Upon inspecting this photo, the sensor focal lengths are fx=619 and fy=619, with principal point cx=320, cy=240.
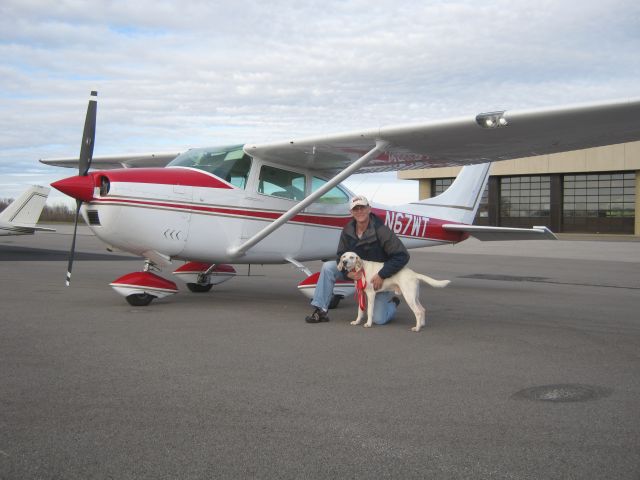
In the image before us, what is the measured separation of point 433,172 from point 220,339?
124ft

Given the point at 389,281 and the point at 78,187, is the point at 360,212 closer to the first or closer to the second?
the point at 389,281

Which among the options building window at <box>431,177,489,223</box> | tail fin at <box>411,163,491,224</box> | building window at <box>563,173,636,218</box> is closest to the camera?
tail fin at <box>411,163,491,224</box>

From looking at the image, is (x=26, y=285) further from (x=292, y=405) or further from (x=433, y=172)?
(x=433, y=172)

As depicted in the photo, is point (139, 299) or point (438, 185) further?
point (438, 185)

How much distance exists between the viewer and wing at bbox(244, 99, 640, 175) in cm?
680

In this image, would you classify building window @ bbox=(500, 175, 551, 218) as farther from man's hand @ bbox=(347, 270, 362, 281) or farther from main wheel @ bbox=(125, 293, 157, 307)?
main wheel @ bbox=(125, 293, 157, 307)

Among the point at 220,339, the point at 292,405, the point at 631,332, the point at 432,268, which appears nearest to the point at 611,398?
the point at 292,405

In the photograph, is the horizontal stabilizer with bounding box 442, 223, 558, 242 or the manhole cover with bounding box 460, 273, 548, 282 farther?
the manhole cover with bounding box 460, 273, 548, 282

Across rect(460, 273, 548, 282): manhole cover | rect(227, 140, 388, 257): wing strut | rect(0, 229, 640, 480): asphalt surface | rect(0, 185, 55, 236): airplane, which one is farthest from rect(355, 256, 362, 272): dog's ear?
rect(0, 185, 55, 236): airplane

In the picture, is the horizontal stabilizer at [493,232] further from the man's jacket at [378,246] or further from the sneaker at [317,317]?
the sneaker at [317,317]

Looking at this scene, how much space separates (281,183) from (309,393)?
5.22m

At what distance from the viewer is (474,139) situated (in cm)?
792

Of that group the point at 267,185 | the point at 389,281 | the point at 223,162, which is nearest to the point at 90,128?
the point at 223,162

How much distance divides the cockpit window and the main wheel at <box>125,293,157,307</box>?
5.81 ft
